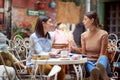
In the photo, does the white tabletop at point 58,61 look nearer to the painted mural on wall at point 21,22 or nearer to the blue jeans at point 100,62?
the blue jeans at point 100,62

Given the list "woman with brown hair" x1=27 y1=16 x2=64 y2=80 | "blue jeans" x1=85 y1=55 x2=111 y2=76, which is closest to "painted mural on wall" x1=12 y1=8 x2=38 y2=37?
"woman with brown hair" x1=27 y1=16 x2=64 y2=80

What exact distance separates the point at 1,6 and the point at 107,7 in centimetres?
323

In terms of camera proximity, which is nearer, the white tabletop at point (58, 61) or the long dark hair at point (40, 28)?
the white tabletop at point (58, 61)

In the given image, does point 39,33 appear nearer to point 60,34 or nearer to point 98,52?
point 98,52

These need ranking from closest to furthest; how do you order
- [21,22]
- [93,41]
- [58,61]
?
[58,61]
[93,41]
[21,22]

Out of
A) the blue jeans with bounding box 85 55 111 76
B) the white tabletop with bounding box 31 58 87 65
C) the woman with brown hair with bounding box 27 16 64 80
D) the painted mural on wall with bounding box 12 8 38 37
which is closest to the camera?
the white tabletop with bounding box 31 58 87 65

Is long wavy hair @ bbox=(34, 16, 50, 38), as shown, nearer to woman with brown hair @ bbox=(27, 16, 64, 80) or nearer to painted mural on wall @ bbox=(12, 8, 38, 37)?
woman with brown hair @ bbox=(27, 16, 64, 80)

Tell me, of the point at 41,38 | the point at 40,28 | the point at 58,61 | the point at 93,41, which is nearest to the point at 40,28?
the point at 40,28

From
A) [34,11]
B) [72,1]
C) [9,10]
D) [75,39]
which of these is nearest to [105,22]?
[72,1]

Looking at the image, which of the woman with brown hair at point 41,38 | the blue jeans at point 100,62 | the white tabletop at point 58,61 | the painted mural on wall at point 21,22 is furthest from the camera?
the painted mural on wall at point 21,22

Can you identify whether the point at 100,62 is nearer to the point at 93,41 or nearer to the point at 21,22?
the point at 93,41

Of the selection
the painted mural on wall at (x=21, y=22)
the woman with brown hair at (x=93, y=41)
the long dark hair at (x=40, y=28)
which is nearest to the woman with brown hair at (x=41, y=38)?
the long dark hair at (x=40, y=28)

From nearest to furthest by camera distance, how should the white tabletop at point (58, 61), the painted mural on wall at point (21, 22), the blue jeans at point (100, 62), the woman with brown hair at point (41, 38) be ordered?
1. the white tabletop at point (58, 61)
2. the blue jeans at point (100, 62)
3. the woman with brown hair at point (41, 38)
4. the painted mural on wall at point (21, 22)

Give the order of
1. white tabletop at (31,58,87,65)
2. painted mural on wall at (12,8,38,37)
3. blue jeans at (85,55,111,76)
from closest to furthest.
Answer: white tabletop at (31,58,87,65) < blue jeans at (85,55,111,76) < painted mural on wall at (12,8,38,37)
